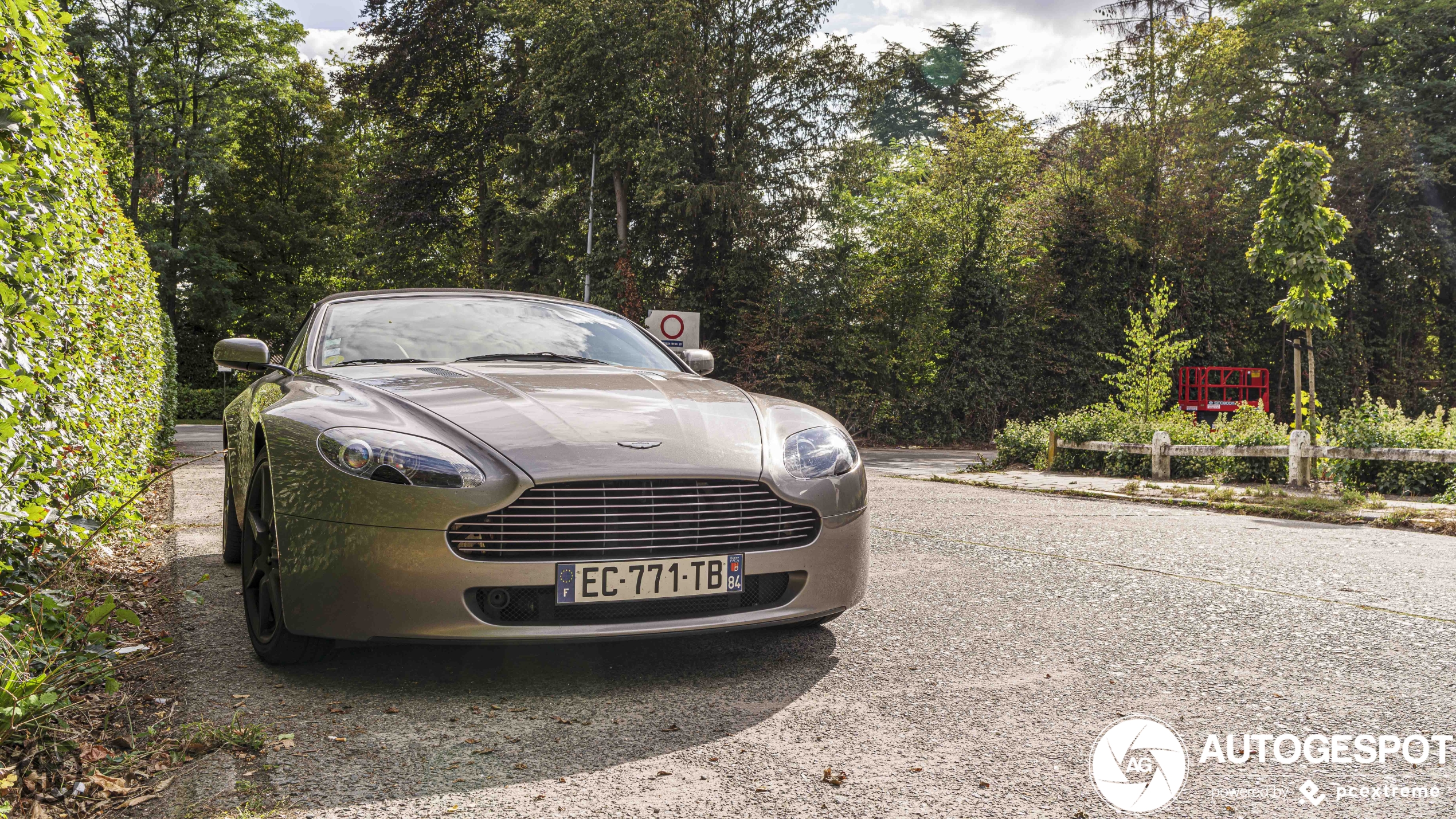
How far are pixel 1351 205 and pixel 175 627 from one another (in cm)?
3406

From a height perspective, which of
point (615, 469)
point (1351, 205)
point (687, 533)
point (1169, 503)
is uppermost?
point (1351, 205)

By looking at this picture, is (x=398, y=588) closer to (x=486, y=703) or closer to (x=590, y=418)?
(x=486, y=703)

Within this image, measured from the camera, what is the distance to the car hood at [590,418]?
310 centimetres

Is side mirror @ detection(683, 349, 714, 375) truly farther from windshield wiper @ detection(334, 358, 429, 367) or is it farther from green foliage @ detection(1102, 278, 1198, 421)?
green foliage @ detection(1102, 278, 1198, 421)

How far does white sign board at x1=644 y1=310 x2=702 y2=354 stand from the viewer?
1948cm

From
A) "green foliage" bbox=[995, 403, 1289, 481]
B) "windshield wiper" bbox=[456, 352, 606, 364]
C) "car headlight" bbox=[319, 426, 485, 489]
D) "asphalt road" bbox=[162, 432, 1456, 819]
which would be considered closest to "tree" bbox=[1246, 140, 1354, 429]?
"green foliage" bbox=[995, 403, 1289, 481]

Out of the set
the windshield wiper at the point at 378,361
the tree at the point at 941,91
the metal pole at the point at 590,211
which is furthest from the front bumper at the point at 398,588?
the tree at the point at 941,91

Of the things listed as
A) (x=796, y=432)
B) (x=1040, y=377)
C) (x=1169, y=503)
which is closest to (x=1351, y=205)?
(x=1040, y=377)

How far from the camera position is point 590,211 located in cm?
2702

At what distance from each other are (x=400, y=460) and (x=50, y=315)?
6.09 feet

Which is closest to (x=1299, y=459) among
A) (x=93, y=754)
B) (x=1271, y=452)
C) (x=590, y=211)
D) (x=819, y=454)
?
(x=1271, y=452)

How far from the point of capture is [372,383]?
12.1 feet

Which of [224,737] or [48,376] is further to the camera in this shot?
[48,376]

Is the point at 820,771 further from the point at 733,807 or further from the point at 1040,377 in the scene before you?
the point at 1040,377
